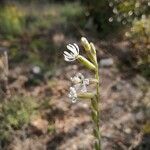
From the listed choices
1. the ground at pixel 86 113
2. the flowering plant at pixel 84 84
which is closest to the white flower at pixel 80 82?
the flowering plant at pixel 84 84

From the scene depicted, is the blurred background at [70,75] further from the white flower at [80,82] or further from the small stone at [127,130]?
the white flower at [80,82]

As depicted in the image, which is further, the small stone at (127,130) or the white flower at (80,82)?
the small stone at (127,130)

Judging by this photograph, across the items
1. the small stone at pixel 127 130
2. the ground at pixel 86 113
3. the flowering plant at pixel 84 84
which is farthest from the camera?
the small stone at pixel 127 130

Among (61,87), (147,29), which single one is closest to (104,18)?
(61,87)

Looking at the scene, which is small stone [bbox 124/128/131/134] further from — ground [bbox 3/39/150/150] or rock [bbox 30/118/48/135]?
rock [bbox 30/118/48/135]

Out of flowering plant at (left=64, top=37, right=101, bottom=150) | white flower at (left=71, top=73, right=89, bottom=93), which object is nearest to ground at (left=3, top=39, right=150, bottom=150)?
flowering plant at (left=64, top=37, right=101, bottom=150)

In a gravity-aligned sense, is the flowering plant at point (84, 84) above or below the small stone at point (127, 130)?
above

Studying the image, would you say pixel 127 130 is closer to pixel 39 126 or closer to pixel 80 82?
pixel 39 126
